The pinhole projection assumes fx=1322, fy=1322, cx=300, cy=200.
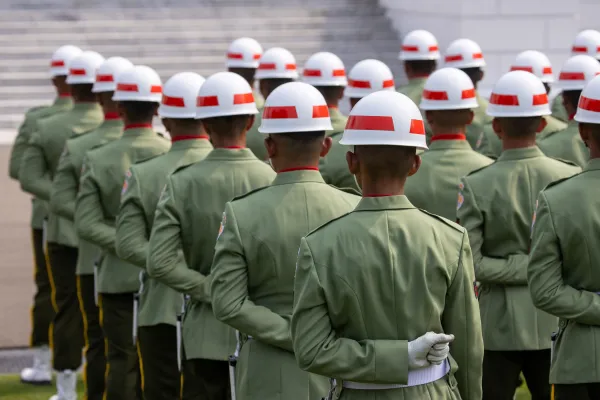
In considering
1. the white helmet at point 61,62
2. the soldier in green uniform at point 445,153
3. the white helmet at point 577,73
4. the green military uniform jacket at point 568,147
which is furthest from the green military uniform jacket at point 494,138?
the white helmet at point 61,62

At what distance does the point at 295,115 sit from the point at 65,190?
122 inches

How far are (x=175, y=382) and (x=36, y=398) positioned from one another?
98.8 inches

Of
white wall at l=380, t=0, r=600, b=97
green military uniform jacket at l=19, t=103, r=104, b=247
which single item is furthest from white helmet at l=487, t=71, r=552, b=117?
white wall at l=380, t=0, r=600, b=97

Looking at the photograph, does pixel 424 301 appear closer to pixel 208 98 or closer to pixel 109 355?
pixel 208 98

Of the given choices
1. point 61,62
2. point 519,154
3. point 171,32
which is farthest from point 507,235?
point 171,32

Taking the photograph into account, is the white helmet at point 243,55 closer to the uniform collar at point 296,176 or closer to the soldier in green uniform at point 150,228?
the soldier in green uniform at point 150,228

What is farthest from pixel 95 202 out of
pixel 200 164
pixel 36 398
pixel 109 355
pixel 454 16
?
pixel 454 16

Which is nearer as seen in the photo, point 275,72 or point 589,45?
point 275,72

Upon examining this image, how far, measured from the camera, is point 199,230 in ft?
17.4

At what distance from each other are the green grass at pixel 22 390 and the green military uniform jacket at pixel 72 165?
4.67ft

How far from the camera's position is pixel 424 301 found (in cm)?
376

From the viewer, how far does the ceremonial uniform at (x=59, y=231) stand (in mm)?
8195

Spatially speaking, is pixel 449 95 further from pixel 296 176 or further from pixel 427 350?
pixel 427 350

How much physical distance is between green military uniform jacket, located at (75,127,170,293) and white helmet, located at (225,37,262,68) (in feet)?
10.3
